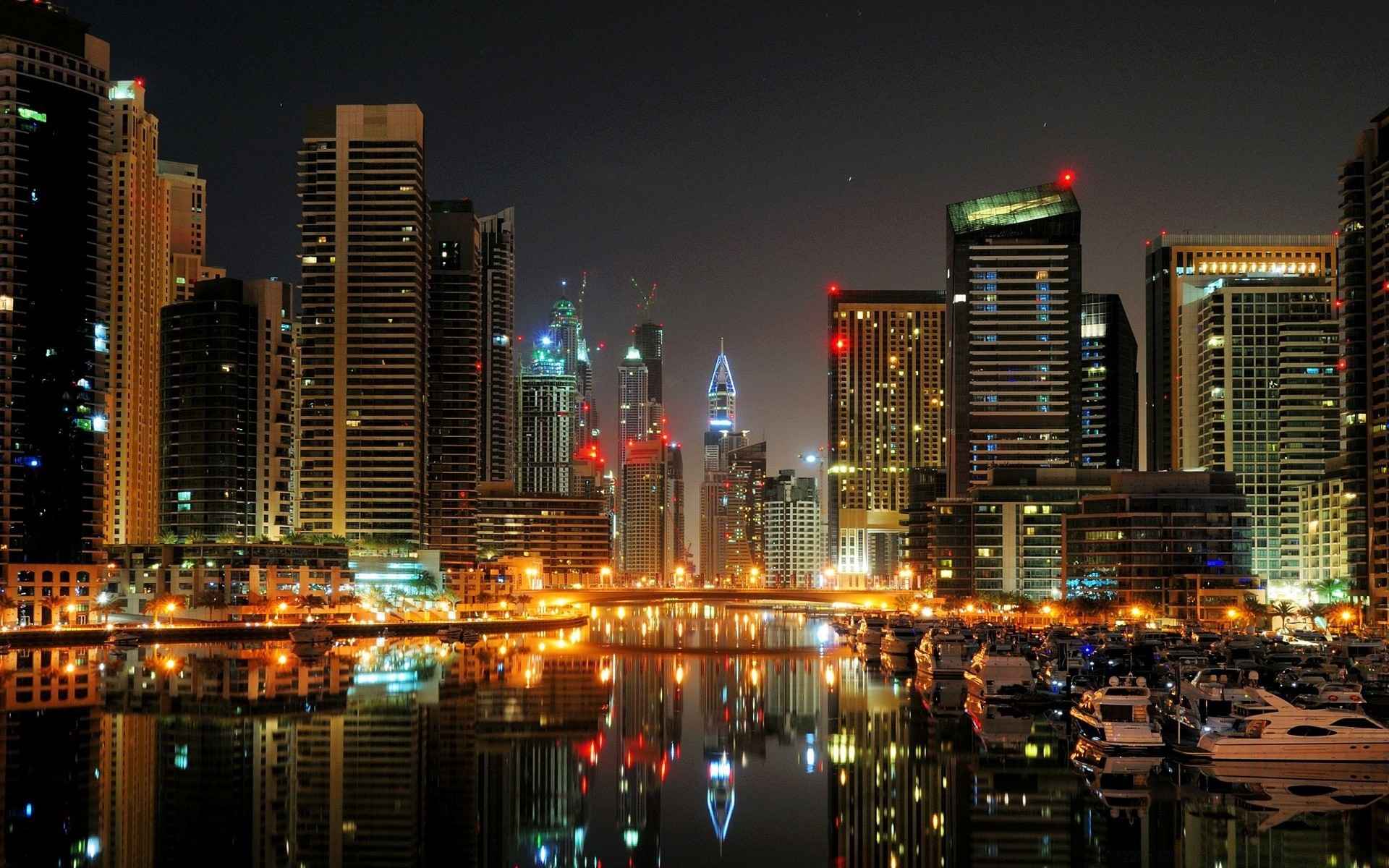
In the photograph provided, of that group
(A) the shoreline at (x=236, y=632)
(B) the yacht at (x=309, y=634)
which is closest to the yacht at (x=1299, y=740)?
(B) the yacht at (x=309, y=634)

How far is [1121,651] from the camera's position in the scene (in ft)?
355

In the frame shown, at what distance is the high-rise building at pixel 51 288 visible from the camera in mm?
161250

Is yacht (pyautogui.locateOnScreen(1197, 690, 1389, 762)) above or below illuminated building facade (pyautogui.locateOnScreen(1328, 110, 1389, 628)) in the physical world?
below

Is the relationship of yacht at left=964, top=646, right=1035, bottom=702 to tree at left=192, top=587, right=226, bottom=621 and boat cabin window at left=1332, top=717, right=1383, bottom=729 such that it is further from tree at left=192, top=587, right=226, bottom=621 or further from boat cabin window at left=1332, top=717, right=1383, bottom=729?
tree at left=192, top=587, right=226, bottom=621

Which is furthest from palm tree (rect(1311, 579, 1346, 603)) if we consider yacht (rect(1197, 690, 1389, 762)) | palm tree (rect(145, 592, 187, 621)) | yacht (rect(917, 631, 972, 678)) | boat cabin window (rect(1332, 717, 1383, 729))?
palm tree (rect(145, 592, 187, 621))

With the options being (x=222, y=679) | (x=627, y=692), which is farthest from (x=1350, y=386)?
(x=222, y=679)

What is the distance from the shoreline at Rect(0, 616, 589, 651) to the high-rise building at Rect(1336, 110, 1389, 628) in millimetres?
95108

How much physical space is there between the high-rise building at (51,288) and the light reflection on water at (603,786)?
2910 inches

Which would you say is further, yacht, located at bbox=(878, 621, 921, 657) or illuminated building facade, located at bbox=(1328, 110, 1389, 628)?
illuminated building facade, located at bbox=(1328, 110, 1389, 628)

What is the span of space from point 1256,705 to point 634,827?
29452 mm

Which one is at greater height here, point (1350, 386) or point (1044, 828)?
point (1350, 386)

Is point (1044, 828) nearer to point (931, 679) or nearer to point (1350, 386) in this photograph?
point (931, 679)

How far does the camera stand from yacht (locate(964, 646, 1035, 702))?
287 ft

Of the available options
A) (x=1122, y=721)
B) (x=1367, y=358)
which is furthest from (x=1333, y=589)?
(x=1122, y=721)
